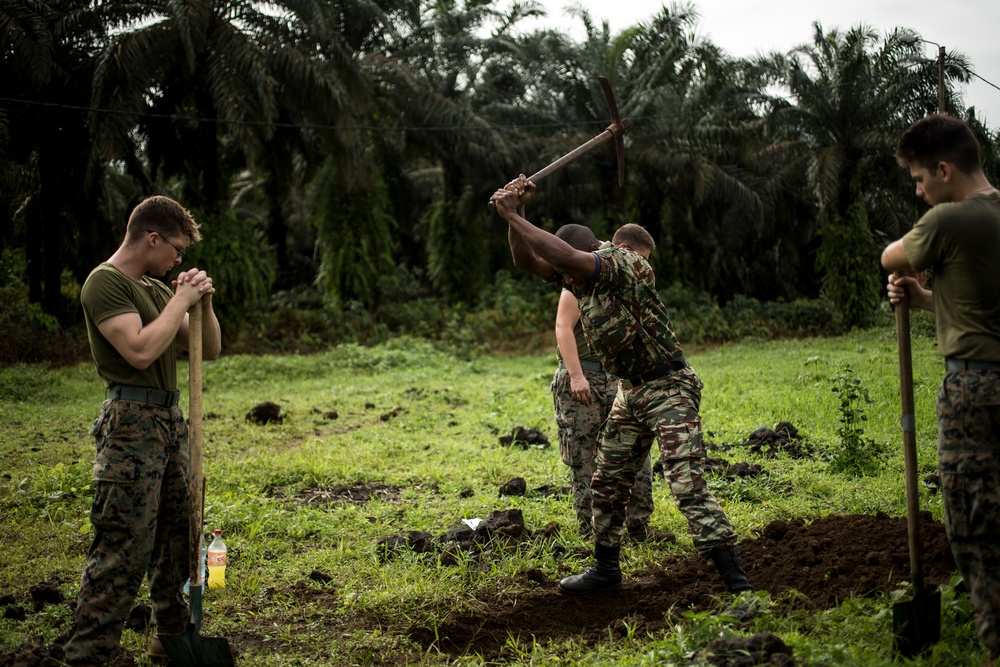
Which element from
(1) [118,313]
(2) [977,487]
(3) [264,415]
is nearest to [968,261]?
(2) [977,487]

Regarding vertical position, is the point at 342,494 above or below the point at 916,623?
below

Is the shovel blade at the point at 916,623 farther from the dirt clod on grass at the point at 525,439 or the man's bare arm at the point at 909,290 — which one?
the dirt clod on grass at the point at 525,439

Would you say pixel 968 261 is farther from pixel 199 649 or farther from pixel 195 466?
pixel 199 649

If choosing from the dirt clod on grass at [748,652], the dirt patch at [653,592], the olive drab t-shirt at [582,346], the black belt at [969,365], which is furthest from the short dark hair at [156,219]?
the black belt at [969,365]

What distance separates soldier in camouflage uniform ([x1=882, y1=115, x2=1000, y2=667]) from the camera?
325 centimetres

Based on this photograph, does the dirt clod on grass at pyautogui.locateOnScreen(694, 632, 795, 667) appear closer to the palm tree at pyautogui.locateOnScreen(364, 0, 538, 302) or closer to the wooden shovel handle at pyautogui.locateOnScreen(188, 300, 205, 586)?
the wooden shovel handle at pyautogui.locateOnScreen(188, 300, 205, 586)

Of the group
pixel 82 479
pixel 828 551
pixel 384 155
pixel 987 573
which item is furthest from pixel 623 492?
pixel 384 155

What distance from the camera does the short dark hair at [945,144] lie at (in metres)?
3.32

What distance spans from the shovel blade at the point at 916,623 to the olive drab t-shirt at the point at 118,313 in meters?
3.34

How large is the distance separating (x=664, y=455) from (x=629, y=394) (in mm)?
379

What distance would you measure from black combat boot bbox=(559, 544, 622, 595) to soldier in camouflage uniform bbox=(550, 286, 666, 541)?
2.74 feet

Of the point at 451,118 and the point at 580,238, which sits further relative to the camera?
the point at 451,118

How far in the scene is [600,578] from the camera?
4676 millimetres

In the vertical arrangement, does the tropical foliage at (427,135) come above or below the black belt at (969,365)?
above
